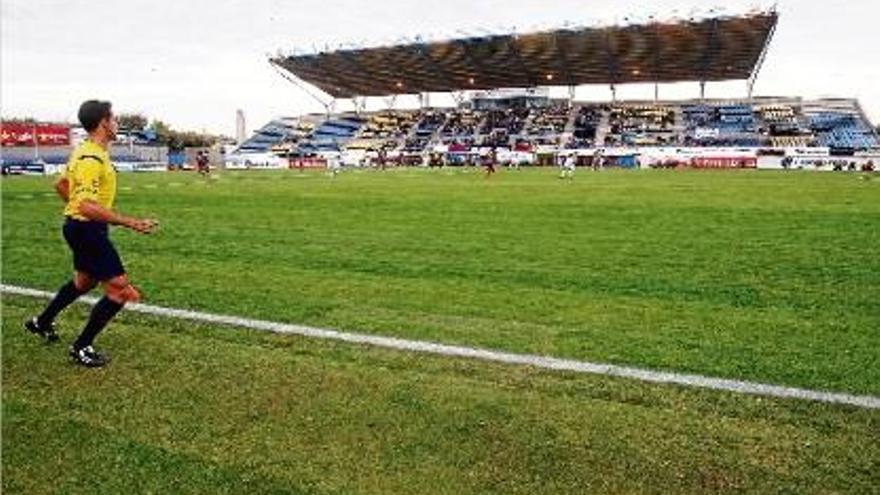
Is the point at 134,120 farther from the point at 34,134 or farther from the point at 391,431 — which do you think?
the point at 391,431

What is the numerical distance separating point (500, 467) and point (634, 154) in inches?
2673

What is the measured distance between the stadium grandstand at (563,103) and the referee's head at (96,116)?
62.2 meters

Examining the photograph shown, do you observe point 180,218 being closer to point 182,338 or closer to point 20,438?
point 182,338

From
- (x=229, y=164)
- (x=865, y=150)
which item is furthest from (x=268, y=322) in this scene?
(x=229, y=164)

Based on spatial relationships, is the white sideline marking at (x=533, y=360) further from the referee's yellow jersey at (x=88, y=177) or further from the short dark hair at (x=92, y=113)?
the short dark hair at (x=92, y=113)

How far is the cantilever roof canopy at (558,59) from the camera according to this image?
218 feet

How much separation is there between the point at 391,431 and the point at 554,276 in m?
5.76

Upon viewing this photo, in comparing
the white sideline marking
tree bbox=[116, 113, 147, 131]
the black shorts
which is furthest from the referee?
tree bbox=[116, 113, 147, 131]

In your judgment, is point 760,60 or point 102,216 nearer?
point 102,216

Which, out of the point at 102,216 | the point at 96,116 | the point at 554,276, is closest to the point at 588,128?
the point at 554,276

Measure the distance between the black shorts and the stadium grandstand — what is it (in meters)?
62.4

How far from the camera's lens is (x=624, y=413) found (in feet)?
16.6

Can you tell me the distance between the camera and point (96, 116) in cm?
593

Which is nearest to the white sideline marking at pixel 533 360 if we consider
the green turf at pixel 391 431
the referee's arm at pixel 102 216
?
the green turf at pixel 391 431
